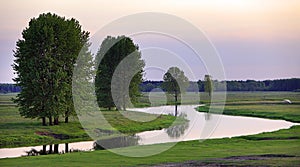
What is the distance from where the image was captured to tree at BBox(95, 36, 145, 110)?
84625mm

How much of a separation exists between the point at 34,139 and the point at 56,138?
304 centimetres

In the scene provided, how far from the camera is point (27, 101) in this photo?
59.9 meters

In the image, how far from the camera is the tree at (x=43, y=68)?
5922 centimetres

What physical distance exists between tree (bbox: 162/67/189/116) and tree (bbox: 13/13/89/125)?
259 ft

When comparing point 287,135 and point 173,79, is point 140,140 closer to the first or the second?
point 287,135

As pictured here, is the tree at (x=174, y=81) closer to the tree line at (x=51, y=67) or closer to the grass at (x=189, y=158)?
the tree line at (x=51, y=67)

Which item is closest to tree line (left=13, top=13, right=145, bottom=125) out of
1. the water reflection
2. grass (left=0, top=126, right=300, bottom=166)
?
the water reflection

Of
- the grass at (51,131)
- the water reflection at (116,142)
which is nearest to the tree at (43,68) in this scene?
the grass at (51,131)

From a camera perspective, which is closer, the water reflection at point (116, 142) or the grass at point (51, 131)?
the water reflection at point (116, 142)

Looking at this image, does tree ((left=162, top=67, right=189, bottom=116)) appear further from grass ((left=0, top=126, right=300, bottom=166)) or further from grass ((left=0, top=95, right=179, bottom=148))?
grass ((left=0, top=126, right=300, bottom=166))

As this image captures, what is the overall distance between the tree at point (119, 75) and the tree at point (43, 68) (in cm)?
2195

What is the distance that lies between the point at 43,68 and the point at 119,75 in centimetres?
2589

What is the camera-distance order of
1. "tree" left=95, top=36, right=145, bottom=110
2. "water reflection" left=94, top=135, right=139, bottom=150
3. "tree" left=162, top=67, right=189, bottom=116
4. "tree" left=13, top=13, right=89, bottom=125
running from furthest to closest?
"tree" left=162, top=67, right=189, bottom=116 < "tree" left=95, top=36, right=145, bottom=110 < "tree" left=13, top=13, right=89, bottom=125 < "water reflection" left=94, top=135, right=139, bottom=150

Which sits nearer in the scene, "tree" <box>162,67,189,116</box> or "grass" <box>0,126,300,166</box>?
"grass" <box>0,126,300,166</box>
